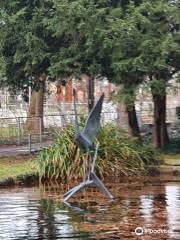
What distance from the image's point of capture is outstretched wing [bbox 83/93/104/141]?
16.4m

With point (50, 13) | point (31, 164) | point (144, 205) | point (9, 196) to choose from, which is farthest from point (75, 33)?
point (144, 205)

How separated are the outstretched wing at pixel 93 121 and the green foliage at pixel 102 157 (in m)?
2.97

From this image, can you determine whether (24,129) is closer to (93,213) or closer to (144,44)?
(144,44)

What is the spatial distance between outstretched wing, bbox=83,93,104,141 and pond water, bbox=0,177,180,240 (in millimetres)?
1650

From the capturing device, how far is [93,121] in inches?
652

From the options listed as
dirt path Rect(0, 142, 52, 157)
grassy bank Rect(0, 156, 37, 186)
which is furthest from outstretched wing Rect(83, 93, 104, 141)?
dirt path Rect(0, 142, 52, 157)

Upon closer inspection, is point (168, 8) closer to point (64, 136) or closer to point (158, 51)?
point (158, 51)

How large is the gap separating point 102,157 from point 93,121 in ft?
15.5

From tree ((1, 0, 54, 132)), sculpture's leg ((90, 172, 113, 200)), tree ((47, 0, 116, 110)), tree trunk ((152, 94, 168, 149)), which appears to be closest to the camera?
sculpture's leg ((90, 172, 113, 200))

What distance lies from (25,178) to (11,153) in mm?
6853

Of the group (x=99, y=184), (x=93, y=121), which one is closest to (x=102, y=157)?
(x=93, y=121)

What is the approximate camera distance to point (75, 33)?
23953mm
